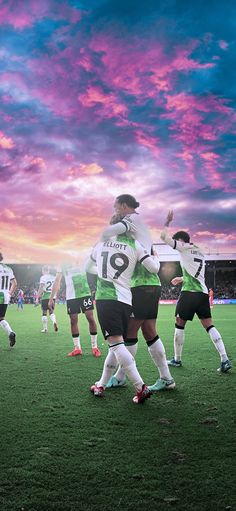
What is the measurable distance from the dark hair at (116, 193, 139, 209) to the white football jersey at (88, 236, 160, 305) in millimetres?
391

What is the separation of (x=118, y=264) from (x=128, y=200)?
764mm

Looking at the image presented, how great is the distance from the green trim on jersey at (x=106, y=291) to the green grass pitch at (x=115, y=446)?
4.09ft

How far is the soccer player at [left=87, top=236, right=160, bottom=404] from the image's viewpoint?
504 centimetres

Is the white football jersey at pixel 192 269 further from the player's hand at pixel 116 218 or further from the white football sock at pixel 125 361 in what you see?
the white football sock at pixel 125 361

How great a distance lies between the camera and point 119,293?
16.8 ft

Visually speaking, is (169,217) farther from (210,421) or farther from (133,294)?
(210,421)

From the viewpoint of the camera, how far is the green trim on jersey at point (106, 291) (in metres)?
5.11

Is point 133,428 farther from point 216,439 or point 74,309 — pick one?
point 74,309

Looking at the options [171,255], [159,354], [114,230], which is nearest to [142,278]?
[159,354]

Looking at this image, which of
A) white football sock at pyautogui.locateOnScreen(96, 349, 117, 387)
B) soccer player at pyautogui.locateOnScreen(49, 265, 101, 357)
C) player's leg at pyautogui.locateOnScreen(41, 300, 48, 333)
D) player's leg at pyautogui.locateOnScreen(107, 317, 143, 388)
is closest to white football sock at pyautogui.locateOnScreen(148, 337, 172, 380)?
player's leg at pyautogui.locateOnScreen(107, 317, 143, 388)

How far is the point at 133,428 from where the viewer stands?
429 cm

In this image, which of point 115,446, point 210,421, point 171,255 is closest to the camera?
point 115,446

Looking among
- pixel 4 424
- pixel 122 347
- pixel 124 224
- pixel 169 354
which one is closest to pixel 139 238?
pixel 124 224

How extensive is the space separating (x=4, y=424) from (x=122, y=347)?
147cm
